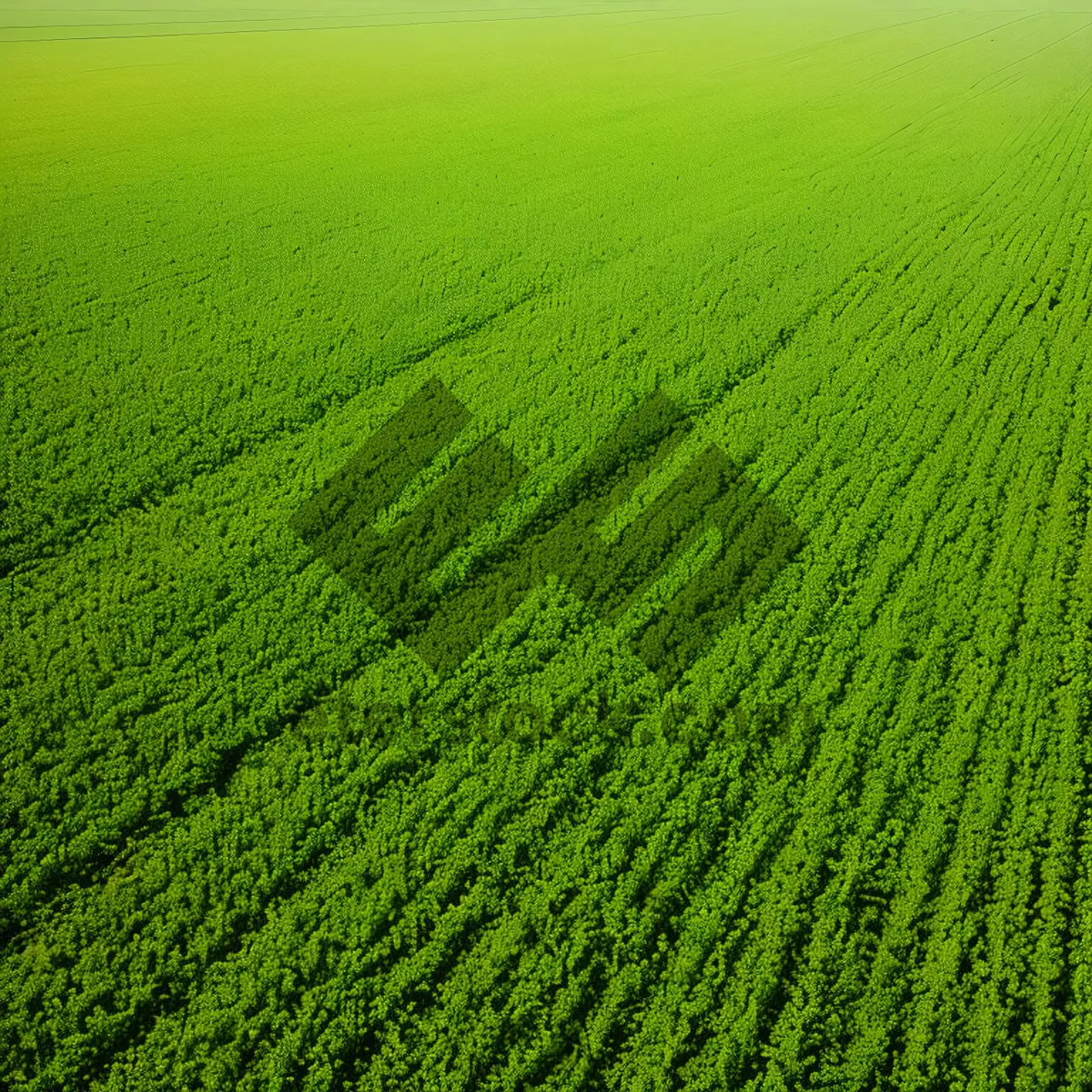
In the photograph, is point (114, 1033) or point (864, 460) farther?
point (864, 460)

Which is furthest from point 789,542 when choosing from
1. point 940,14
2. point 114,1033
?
point 940,14

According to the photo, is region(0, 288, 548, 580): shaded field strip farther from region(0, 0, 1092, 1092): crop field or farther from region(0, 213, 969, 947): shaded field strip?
region(0, 213, 969, 947): shaded field strip

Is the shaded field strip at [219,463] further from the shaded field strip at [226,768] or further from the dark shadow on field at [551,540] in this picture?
the shaded field strip at [226,768]

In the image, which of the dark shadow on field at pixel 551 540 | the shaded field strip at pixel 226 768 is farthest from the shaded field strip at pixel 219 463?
the shaded field strip at pixel 226 768

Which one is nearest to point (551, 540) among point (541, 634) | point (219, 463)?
point (541, 634)

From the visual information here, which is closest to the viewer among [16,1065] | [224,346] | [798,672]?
[16,1065]

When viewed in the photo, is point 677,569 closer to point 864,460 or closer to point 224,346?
point 864,460
